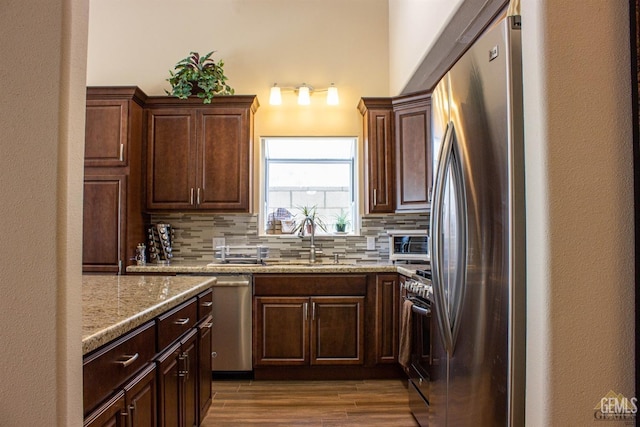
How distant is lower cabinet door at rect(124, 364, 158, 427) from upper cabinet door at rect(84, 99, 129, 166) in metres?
2.26

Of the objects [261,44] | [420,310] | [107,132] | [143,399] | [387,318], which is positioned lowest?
[387,318]

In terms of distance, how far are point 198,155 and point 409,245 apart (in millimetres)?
1918

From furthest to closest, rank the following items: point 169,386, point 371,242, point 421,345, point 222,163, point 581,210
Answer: point 371,242 < point 222,163 < point 421,345 < point 169,386 < point 581,210

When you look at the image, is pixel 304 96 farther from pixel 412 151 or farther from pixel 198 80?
pixel 412 151

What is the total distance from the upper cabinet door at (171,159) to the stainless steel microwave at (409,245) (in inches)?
67.8

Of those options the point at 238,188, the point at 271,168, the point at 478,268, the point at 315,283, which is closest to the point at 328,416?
the point at 315,283

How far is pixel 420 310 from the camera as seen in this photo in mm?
2332

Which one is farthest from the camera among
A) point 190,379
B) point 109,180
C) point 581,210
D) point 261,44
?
point 261,44

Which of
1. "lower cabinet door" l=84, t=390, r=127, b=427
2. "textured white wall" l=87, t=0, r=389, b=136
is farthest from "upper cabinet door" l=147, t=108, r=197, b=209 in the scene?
"lower cabinet door" l=84, t=390, r=127, b=427

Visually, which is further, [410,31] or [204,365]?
[410,31]

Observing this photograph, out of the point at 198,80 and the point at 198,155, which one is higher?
the point at 198,80

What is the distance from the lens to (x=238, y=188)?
3473 millimetres

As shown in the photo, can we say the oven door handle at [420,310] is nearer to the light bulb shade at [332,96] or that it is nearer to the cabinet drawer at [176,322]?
the cabinet drawer at [176,322]

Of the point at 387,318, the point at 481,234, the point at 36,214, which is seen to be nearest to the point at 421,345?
the point at 387,318
